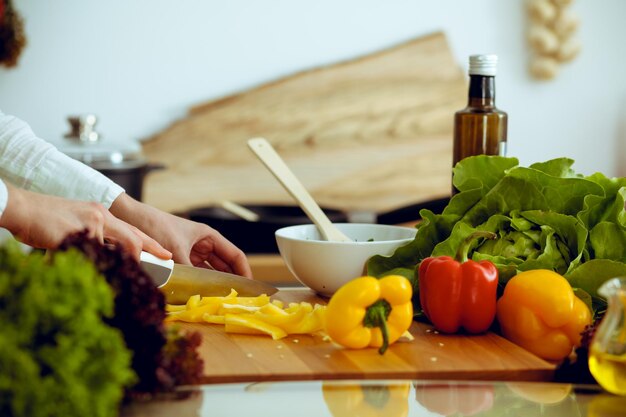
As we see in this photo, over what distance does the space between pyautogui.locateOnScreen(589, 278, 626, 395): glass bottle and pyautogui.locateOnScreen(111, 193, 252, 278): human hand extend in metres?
0.81

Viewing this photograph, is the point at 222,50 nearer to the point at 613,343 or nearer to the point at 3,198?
the point at 3,198

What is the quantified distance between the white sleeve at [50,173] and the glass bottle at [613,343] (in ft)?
3.02

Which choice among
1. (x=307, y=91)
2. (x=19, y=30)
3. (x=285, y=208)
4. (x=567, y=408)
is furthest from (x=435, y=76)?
(x=567, y=408)

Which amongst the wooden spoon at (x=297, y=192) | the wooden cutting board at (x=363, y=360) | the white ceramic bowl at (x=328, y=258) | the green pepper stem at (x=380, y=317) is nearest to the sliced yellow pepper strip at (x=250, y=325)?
the wooden cutting board at (x=363, y=360)

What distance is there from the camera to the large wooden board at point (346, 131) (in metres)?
3.19

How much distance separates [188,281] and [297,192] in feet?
0.92

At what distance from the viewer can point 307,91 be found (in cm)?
324

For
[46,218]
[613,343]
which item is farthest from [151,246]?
[613,343]

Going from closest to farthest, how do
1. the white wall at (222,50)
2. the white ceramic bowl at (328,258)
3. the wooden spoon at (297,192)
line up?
1. the white ceramic bowl at (328,258)
2. the wooden spoon at (297,192)
3. the white wall at (222,50)

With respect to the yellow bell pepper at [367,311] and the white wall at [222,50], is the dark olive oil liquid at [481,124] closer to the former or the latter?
the yellow bell pepper at [367,311]

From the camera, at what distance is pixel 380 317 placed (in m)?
1.17

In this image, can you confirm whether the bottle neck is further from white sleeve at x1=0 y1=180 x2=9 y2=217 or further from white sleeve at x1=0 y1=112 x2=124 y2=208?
white sleeve at x1=0 y1=180 x2=9 y2=217

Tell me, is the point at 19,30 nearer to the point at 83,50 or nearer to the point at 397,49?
the point at 83,50

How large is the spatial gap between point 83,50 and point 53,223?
2.07 m
